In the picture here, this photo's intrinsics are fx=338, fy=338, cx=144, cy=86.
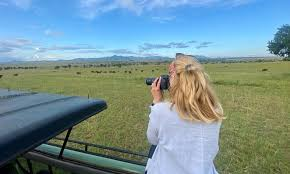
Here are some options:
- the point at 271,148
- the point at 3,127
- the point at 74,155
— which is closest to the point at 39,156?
the point at 74,155

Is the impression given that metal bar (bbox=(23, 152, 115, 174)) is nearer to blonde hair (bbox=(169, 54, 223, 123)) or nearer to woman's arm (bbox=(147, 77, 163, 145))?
woman's arm (bbox=(147, 77, 163, 145))

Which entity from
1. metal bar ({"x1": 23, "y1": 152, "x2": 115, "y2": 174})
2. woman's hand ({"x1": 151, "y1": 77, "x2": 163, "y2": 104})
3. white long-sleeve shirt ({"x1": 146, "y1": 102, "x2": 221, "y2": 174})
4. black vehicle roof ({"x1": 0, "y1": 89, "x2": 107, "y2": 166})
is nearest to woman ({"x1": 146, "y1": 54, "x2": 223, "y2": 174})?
white long-sleeve shirt ({"x1": 146, "y1": 102, "x2": 221, "y2": 174})

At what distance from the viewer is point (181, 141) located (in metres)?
1.86

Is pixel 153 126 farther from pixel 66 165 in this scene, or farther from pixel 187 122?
pixel 66 165

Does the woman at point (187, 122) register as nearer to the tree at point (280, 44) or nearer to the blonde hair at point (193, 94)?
the blonde hair at point (193, 94)

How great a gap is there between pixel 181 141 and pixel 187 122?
0.11 m

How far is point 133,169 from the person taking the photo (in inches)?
115

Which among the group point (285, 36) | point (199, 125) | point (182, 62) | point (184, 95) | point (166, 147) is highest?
point (285, 36)

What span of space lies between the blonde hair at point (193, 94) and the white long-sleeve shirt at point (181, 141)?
0.04 meters

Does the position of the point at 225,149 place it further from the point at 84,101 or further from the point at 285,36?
the point at 285,36

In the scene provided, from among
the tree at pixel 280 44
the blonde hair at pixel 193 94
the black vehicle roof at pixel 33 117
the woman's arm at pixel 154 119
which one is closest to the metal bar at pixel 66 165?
the black vehicle roof at pixel 33 117

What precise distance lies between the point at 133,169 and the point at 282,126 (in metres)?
7.19

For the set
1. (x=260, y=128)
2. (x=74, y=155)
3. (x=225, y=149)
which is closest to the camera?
(x=74, y=155)

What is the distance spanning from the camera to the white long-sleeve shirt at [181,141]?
1.85m
